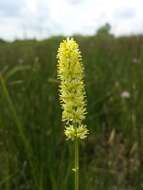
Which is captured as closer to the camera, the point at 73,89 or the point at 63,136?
the point at 73,89

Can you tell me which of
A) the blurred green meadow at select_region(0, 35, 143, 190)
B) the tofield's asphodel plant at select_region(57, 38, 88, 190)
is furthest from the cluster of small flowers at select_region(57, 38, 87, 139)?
the blurred green meadow at select_region(0, 35, 143, 190)

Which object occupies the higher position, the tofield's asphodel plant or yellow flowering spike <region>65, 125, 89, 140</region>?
the tofield's asphodel plant

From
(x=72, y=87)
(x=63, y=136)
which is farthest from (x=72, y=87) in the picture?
(x=63, y=136)

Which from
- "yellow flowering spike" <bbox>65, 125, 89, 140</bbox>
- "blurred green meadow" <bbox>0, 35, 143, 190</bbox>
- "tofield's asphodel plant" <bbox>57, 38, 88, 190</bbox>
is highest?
"tofield's asphodel plant" <bbox>57, 38, 88, 190</bbox>

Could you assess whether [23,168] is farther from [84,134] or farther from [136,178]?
[84,134]

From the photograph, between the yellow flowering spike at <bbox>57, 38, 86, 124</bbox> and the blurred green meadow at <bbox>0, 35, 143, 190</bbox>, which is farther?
the blurred green meadow at <bbox>0, 35, 143, 190</bbox>

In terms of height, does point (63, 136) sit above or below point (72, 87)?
below

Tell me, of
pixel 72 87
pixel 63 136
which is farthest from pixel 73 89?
pixel 63 136

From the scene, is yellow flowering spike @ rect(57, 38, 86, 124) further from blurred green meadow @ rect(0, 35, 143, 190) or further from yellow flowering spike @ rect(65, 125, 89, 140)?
blurred green meadow @ rect(0, 35, 143, 190)

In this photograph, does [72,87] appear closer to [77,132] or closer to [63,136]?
[77,132]
